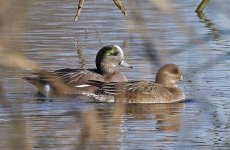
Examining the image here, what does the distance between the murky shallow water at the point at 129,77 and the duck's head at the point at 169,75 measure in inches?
7.8

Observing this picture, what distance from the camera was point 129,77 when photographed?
1303 centimetres

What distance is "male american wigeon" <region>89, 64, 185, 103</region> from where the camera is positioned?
11.5 m

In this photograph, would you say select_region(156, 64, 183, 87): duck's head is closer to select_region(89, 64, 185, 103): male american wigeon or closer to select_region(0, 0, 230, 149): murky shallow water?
select_region(89, 64, 185, 103): male american wigeon

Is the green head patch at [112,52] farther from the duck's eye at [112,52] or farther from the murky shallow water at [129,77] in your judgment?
the murky shallow water at [129,77]

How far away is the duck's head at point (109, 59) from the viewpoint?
42.7 feet

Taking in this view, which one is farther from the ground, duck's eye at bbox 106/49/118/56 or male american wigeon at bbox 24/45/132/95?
duck's eye at bbox 106/49/118/56

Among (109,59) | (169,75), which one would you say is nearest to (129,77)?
(109,59)

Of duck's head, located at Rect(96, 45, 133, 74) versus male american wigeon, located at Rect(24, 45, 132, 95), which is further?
duck's head, located at Rect(96, 45, 133, 74)

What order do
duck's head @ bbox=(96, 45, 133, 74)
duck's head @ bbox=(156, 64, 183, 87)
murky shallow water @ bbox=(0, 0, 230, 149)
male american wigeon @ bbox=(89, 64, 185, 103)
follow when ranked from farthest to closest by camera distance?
duck's head @ bbox=(96, 45, 133, 74) → duck's head @ bbox=(156, 64, 183, 87) → male american wigeon @ bbox=(89, 64, 185, 103) → murky shallow water @ bbox=(0, 0, 230, 149)

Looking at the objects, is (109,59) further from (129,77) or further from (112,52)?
(129,77)

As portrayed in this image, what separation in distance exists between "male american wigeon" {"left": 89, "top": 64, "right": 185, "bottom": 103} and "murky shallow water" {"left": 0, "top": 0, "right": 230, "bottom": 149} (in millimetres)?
175

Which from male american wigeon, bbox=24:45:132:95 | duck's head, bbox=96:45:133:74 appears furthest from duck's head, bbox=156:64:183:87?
duck's head, bbox=96:45:133:74

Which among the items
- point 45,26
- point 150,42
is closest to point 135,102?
point 45,26

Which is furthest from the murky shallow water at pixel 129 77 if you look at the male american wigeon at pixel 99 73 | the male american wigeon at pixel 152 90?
the male american wigeon at pixel 99 73
